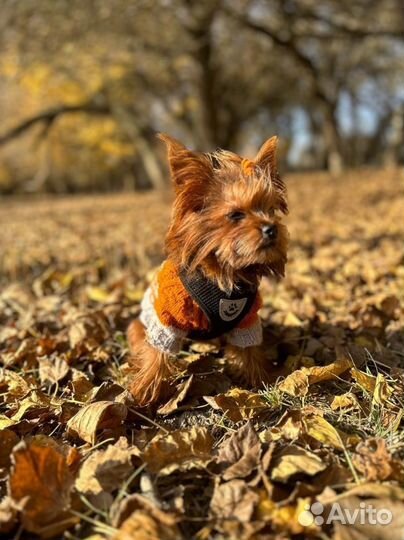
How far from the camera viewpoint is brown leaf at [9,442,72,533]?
1.83 meters

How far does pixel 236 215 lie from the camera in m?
2.56

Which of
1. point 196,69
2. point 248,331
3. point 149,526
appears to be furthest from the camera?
point 196,69

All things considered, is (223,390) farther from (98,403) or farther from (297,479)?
(297,479)

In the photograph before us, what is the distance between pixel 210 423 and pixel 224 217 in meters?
1.02

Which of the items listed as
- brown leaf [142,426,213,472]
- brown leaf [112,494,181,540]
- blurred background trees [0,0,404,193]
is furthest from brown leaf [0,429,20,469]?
blurred background trees [0,0,404,193]

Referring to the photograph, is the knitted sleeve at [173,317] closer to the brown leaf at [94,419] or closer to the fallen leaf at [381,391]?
the brown leaf at [94,419]

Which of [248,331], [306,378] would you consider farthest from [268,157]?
[306,378]

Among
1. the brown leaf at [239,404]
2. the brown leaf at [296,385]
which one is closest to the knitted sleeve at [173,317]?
the brown leaf at [239,404]

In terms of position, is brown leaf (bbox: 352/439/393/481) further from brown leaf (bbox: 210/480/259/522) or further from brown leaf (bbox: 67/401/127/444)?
brown leaf (bbox: 67/401/127/444)

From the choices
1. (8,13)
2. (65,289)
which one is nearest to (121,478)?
(65,289)

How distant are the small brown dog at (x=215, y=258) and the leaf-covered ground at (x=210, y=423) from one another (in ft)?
0.65

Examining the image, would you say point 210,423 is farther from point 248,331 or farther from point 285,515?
point 285,515

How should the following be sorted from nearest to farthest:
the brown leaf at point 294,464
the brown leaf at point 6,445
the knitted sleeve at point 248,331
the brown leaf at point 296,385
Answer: the brown leaf at point 294,464
the brown leaf at point 6,445
the brown leaf at point 296,385
the knitted sleeve at point 248,331

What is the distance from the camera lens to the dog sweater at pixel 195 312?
2.74 m
